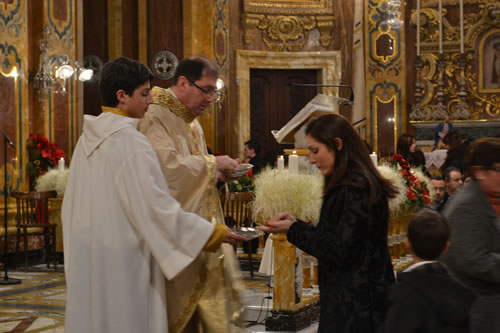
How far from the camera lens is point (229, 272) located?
358 centimetres

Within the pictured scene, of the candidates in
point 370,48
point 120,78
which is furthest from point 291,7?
point 120,78

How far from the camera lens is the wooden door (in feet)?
53.7

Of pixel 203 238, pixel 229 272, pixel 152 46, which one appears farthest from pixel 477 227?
pixel 152 46

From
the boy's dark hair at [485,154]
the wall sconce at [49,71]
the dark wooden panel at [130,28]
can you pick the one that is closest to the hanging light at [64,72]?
the wall sconce at [49,71]

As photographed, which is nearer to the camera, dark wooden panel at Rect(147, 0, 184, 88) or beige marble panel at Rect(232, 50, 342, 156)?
dark wooden panel at Rect(147, 0, 184, 88)

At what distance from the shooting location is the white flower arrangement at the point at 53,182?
9.66 metres

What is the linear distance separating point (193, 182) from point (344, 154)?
2.95ft

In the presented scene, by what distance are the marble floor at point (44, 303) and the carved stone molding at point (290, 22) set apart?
26.9ft

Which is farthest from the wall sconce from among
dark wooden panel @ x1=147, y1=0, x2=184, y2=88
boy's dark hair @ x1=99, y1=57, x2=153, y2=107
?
boy's dark hair @ x1=99, y1=57, x2=153, y2=107

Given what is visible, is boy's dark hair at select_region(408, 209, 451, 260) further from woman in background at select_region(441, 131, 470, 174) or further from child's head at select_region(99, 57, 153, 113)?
woman in background at select_region(441, 131, 470, 174)

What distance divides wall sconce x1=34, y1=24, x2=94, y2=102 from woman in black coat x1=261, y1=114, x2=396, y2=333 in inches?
335

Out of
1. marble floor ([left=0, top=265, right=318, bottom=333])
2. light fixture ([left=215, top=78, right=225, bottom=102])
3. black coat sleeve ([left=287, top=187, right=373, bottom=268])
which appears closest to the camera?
black coat sleeve ([left=287, top=187, right=373, bottom=268])

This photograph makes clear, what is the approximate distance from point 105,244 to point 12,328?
3266 millimetres

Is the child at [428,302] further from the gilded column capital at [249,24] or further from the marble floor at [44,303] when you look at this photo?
the gilded column capital at [249,24]
